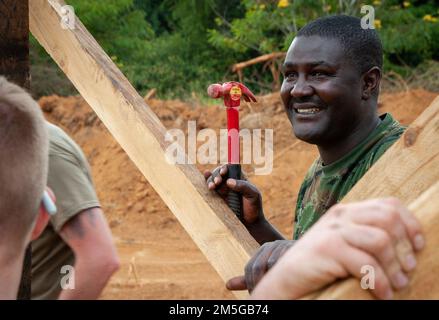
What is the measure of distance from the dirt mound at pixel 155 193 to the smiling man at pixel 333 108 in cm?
593

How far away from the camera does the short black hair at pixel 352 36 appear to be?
9.43 feet

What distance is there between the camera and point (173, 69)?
51.7 ft

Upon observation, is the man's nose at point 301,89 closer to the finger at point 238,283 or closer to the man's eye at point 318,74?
the man's eye at point 318,74

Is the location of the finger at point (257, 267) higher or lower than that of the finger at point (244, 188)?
higher

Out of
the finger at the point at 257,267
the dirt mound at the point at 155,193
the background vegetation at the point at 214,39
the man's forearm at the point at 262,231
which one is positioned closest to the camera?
the finger at the point at 257,267

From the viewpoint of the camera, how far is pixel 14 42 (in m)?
2.48

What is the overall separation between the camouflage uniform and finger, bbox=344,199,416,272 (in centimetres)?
169

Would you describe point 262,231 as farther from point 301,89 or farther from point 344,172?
point 301,89

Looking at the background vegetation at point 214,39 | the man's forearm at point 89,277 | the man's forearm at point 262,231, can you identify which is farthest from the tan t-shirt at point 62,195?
the background vegetation at point 214,39

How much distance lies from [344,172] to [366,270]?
5.81 ft

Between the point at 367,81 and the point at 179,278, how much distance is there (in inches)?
256

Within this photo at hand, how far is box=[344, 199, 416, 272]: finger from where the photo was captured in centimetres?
102

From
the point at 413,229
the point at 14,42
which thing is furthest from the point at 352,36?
the point at 413,229
